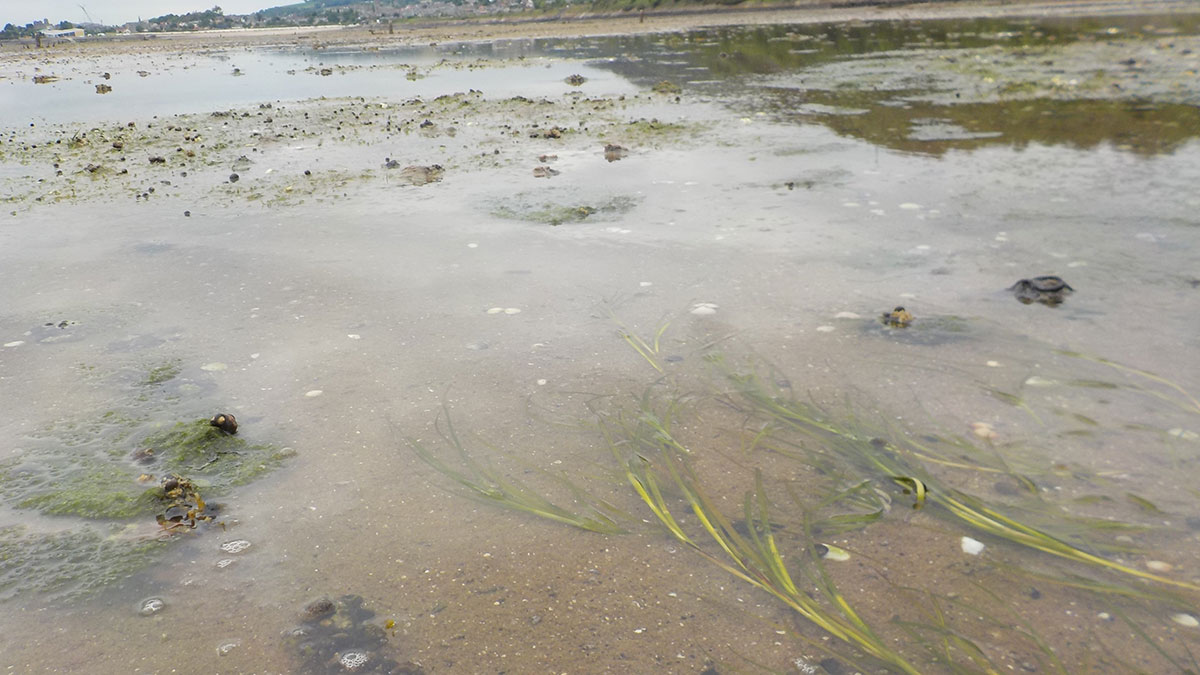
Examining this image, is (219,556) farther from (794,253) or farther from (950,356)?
(794,253)

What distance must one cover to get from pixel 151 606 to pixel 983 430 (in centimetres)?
336

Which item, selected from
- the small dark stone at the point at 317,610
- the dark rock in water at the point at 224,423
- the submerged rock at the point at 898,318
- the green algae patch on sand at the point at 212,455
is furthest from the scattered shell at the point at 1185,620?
the dark rock in water at the point at 224,423

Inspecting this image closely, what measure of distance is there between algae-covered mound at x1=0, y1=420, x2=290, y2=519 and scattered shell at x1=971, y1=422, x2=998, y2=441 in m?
3.10

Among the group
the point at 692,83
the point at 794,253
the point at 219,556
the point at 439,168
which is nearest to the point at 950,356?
the point at 794,253

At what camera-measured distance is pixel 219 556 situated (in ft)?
9.65

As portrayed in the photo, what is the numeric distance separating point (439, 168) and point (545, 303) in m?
4.61

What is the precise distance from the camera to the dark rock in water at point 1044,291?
457 cm

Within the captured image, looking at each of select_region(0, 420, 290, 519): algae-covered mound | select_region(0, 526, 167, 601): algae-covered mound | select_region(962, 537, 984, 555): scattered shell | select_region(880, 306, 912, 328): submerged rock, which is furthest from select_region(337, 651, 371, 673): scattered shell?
select_region(880, 306, 912, 328): submerged rock

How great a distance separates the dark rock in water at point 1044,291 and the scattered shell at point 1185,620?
99.0 inches

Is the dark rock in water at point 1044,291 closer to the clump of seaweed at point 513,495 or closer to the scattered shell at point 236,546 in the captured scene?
the clump of seaweed at point 513,495

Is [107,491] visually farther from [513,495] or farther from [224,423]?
[513,495]

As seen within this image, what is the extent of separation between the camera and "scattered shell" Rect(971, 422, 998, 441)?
11.1ft

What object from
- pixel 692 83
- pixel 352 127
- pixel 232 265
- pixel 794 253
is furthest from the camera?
pixel 692 83

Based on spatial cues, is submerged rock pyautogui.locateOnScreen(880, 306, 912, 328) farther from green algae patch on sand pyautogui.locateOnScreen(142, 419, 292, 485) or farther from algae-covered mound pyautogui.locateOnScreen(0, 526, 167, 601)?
algae-covered mound pyautogui.locateOnScreen(0, 526, 167, 601)
